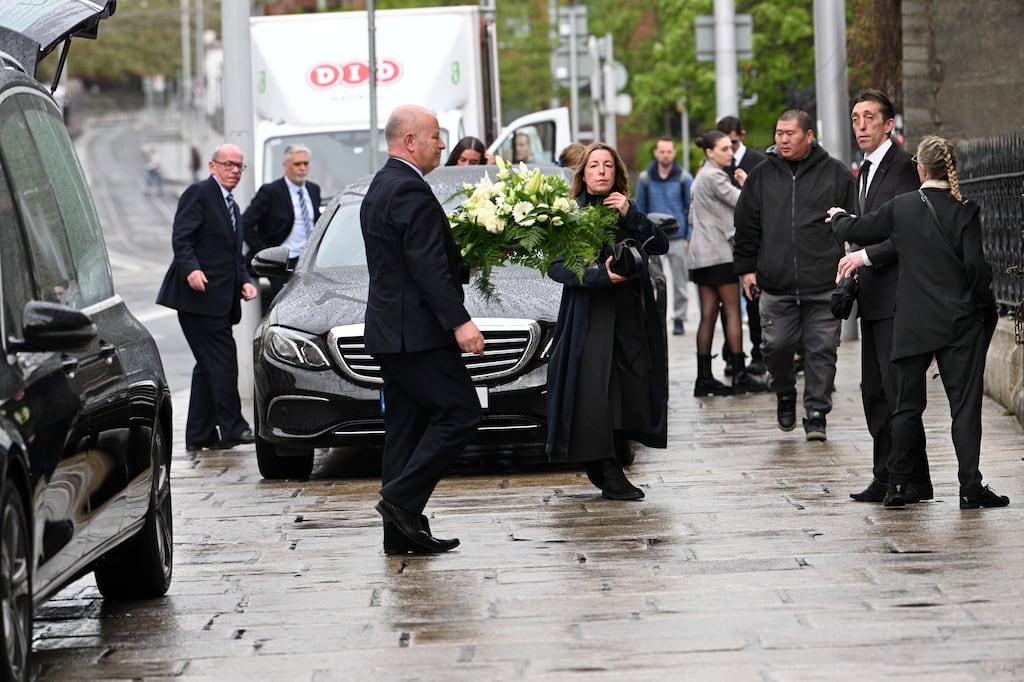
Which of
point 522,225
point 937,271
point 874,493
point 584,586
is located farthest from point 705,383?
point 584,586

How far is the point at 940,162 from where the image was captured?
Result: 9070 millimetres

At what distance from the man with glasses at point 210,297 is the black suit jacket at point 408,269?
14.4 ft

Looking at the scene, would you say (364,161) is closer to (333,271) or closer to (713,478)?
(333,271)

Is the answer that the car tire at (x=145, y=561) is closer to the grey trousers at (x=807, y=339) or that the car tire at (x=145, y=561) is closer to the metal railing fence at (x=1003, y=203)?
the grey trousers at (x=807, y=339)

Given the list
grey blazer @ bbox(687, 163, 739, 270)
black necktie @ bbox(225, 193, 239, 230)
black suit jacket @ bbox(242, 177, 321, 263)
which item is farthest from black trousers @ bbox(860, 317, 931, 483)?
black suit jacket @ bbox(242, 177, 321, 263)

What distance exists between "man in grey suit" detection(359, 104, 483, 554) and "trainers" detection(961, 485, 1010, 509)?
2343 mm

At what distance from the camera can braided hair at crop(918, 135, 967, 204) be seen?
29.7 ft

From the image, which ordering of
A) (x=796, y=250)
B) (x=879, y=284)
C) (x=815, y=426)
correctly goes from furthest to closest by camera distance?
(x=815, y=426) < (x=796, y=250) < (x=879, y=284)

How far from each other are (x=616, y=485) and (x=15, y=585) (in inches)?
187

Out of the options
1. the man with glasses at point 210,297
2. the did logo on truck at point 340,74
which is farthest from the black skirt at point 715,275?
the did logo on truck at point 340,74

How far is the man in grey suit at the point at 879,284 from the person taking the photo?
9.49 m

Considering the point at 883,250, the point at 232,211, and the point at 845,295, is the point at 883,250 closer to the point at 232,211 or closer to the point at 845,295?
the point at 845,295

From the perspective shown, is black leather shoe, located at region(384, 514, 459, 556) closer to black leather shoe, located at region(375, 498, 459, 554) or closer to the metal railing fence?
black leather shoe, located at region(375, 498, 459, 554)

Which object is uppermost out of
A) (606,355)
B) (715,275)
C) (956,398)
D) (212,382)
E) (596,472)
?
(715,275)
